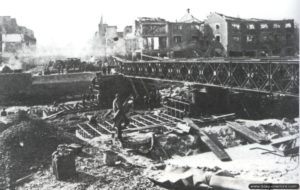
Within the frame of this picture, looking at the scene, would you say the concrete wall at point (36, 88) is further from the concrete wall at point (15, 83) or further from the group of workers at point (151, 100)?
the group of workers at point (151, 100)

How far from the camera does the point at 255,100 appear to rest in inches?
738

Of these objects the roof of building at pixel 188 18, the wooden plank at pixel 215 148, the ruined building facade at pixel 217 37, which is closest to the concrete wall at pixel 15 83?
the ruined building facade at pixel 217 37

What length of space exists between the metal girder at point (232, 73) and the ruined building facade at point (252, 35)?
940 inches

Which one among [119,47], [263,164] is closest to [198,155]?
[263,164]

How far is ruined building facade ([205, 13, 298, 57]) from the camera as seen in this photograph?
1790 inches

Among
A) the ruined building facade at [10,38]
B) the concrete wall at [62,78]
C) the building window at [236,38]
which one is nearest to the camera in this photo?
the concrete wall at [62,78]

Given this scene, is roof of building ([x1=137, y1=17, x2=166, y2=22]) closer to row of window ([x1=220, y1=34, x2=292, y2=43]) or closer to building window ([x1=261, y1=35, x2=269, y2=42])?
row of window ([x1=220, y1=34, x2=292, y2=43])

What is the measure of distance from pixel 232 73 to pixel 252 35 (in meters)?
34.9

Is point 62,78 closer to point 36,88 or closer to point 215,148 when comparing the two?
point 36,88

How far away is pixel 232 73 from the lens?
1383 cm

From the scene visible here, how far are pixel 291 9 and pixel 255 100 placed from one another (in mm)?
11211

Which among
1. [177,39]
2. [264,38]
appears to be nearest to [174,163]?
[177,39]

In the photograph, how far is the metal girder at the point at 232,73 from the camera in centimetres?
1159

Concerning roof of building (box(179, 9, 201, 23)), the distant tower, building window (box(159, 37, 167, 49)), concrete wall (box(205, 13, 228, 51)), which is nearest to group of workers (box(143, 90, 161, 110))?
building window (box(159, 37, 167, 49))
